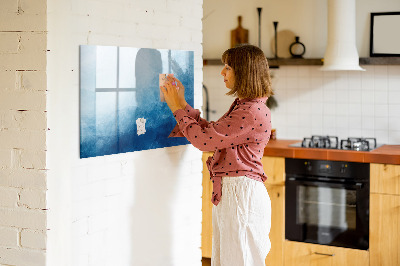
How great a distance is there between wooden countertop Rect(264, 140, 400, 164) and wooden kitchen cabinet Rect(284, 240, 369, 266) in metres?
0.65

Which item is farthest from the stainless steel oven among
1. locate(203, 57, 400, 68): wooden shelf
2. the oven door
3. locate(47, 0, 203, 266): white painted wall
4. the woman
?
the woman

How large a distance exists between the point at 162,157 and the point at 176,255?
55 centimetres

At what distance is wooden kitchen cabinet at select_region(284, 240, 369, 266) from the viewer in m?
4.27

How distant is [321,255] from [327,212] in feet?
1.04

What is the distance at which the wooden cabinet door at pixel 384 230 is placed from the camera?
4.10 metres

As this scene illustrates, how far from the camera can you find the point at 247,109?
9.06 ft

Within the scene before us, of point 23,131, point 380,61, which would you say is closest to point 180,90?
point 23,131

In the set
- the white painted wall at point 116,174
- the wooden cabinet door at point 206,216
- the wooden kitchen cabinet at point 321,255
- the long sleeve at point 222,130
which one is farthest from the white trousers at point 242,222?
the wooden cabinet door at point 206,216

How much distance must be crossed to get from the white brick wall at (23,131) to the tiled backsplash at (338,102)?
308cm

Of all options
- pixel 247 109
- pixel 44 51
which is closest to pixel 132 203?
pixel 247 109

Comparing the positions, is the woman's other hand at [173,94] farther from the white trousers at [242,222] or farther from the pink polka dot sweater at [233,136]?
the white trousers at [242,222]

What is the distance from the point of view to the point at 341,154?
424 cm

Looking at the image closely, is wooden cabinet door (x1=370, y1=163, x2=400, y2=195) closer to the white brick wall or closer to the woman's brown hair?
the woman's brown hair

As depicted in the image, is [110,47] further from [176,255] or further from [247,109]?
[176,255]
